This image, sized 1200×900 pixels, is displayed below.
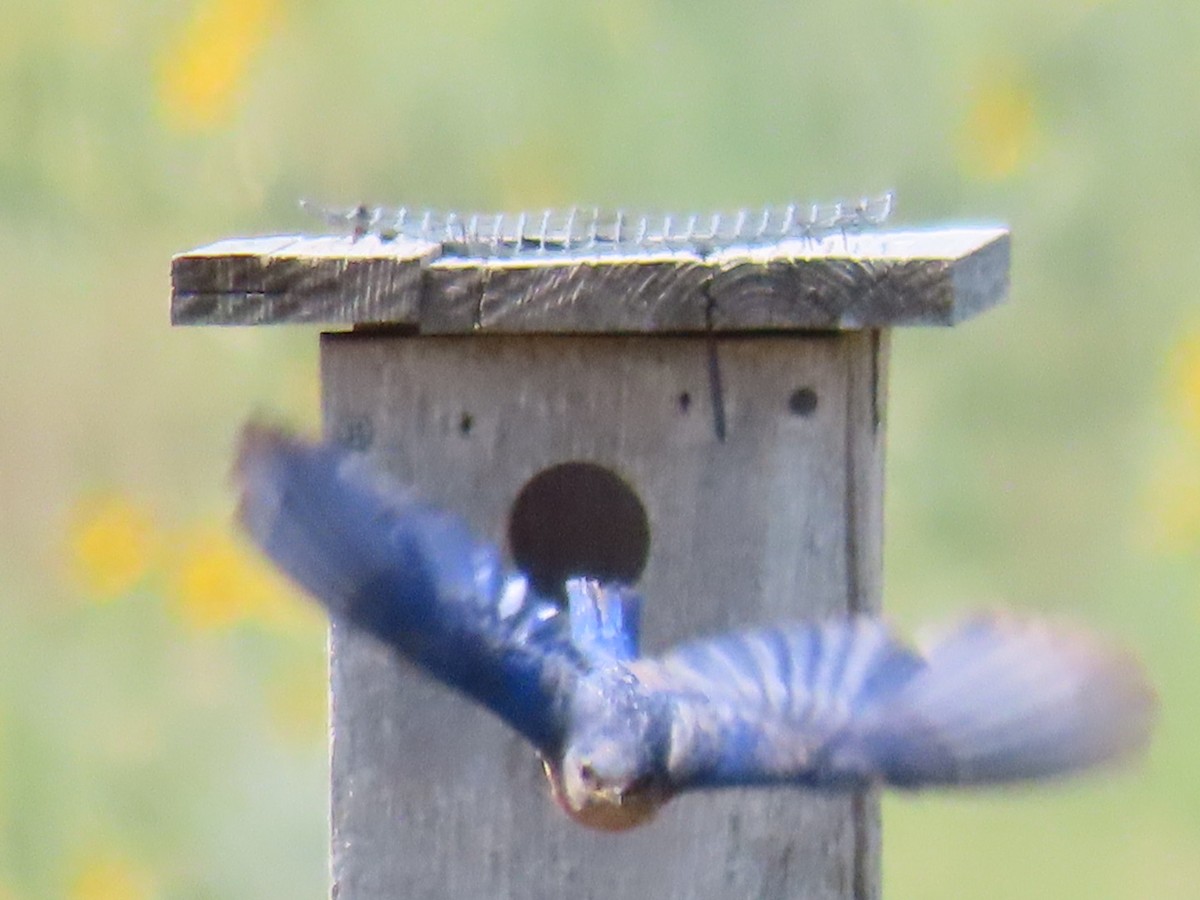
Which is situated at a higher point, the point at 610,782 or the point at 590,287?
the point at 590,287

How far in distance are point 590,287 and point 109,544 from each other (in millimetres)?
1981

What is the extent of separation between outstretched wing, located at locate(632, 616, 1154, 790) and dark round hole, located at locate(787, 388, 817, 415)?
265mm

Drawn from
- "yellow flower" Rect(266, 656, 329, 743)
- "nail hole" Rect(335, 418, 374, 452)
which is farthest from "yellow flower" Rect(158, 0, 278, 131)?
"nail hole" Rect(335, 418, 374, 452)

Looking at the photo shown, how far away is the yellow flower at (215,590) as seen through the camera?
348 centimetres

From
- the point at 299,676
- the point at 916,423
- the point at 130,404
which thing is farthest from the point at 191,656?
the point at 916,423

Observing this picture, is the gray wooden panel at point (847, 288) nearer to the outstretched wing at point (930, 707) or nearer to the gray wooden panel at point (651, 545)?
the gray wooden panel at point (651, 545)

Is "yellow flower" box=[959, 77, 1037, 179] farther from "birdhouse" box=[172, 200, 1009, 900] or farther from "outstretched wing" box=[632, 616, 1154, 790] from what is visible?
"outstretched wing" box=[632, 616, 1154, 790]

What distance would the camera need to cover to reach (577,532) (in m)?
2.12

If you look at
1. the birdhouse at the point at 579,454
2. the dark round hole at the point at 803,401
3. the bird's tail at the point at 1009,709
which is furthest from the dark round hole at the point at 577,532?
the bird's tail at the point at 1009,709

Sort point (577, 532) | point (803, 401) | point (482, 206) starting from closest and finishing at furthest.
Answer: point (803, 401), point (577, 532), point (482, 206)

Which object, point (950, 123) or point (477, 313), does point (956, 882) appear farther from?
point (477, 313)

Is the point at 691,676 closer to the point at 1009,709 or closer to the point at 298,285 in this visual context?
the point at 1009,709

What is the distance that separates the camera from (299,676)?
351 cm

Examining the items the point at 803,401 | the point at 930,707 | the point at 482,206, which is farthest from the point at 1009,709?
the point at 482,206
